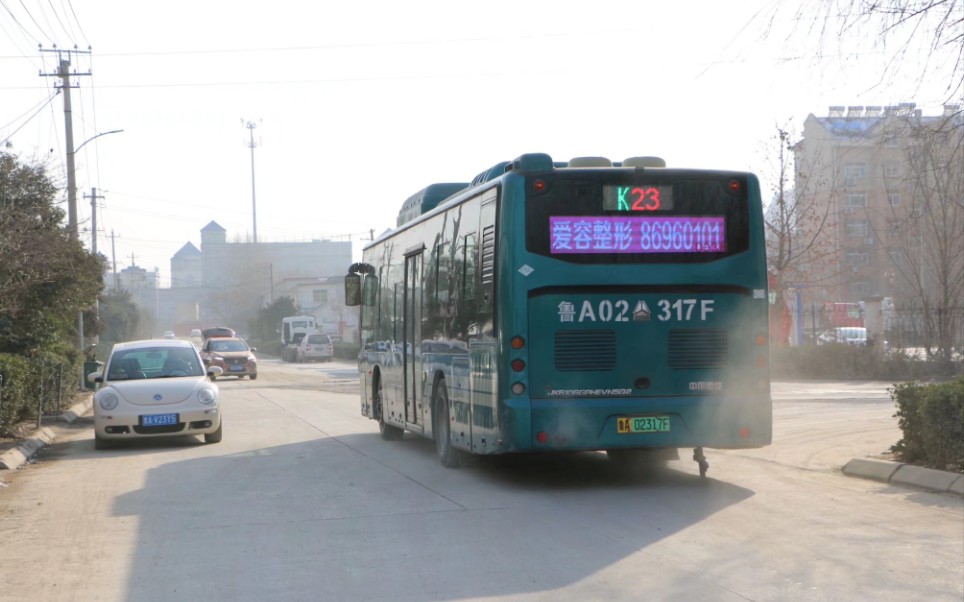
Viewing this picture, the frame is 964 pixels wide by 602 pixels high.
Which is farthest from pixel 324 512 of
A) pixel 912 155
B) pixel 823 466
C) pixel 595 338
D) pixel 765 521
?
pixel 912 155

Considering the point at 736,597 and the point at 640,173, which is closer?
the point at 736,597

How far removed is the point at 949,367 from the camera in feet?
112

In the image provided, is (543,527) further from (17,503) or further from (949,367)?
(949,367)

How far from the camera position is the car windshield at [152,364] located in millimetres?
17750

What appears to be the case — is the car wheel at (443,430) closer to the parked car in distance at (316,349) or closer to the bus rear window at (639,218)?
the bus rear window at (639,218)

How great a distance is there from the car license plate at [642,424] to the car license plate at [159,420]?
26.6 feet

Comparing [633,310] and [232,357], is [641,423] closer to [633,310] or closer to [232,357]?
[633,310]

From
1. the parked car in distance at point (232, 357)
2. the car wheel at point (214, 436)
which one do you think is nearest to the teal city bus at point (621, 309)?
the car wheel at point (214, 436)

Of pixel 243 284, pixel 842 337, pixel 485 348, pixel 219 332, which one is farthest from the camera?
pixel 243 284

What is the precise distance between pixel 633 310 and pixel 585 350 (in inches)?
24.6

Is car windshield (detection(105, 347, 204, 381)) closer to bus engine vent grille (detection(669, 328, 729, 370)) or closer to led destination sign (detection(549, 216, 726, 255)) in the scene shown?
led destination sign (detection(549, 216, 726, 255))

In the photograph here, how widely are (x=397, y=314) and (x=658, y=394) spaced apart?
19.4ft

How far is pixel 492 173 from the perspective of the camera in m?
12.5

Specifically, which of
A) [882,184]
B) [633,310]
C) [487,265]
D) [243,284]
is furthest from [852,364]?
[243,284]
